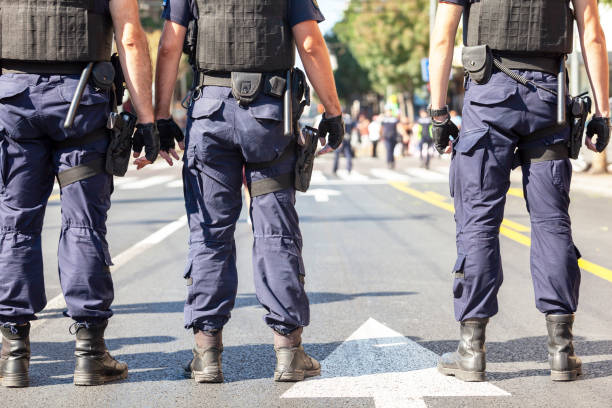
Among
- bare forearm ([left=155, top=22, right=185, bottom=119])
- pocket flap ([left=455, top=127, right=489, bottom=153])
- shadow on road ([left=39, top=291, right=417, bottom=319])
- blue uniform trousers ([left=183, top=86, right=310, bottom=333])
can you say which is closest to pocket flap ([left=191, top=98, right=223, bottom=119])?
blue uniform trousers ([left=183, top=86, right=310, bottom=333])

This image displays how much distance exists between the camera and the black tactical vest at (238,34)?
12.8 feet

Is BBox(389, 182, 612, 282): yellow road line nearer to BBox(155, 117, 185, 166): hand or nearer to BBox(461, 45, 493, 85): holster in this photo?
BBox(461, 45, 493, 85): holster

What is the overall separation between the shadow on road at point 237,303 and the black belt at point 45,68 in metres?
1.95

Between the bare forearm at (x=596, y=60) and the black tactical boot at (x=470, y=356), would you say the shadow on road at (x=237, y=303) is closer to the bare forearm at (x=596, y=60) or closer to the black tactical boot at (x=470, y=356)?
the black tactical boot at (x=470, y=356)

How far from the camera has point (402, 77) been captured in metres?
55.2

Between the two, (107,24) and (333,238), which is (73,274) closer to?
(107,24)

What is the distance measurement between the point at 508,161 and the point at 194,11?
4.80 ft

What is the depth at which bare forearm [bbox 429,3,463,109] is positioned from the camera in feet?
13.0

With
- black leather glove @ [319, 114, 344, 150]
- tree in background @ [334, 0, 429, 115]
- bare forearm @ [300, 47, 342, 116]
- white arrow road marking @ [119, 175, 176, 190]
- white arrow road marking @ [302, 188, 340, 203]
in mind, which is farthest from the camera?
tree in background @ [334, 0, 429, 115]

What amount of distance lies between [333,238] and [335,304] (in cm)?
375

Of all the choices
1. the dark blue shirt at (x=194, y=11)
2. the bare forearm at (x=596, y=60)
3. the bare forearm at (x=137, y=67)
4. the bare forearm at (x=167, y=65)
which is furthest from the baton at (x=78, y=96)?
Result: the bare forearm at (x=596, y=60)

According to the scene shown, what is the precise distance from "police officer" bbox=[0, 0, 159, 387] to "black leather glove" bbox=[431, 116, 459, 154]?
1.20m

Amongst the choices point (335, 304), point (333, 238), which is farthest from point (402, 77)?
point (335, 304)

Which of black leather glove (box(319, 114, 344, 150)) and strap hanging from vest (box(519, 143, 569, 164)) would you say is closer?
strap hanging from vest (box(519, 143, 569, 164))
